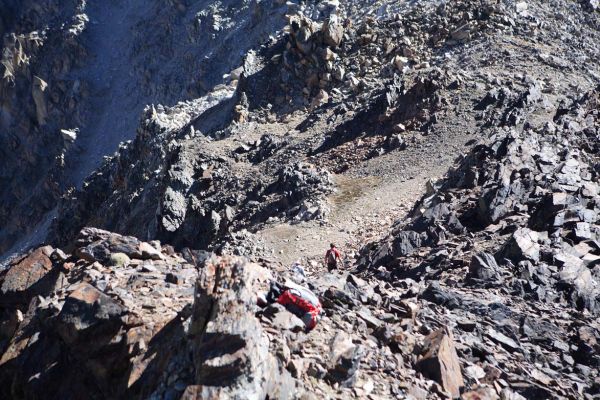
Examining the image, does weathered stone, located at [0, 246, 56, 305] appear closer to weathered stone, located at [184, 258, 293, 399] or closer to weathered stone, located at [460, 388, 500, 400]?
weathered stone, located at [184, 258, 293, 399]

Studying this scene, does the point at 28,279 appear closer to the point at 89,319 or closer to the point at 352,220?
the point at 89,319

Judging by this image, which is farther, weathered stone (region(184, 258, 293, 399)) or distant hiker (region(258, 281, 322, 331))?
distant hiker (region(258, 281, 322, 331))

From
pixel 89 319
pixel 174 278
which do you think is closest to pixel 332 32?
pixel 174 278

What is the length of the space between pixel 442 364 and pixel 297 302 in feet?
8.39

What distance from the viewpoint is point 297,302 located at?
10578 millimetres

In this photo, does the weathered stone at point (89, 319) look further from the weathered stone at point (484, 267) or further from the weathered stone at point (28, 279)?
the weathered stone at point (484, 267)

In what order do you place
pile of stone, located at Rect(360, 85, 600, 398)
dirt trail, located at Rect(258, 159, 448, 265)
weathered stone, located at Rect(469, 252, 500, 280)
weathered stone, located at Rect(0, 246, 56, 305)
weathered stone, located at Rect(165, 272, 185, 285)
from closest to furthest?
1. weathered stone, located at Rect(165, 272, 185, 285)
2. pile of stone, located at Rect(360, 85, 600, 398)
3. weathered stone, located at Rect(0, 246, 56, 305)
4. weathered stone, located at Rect(469, 252, 500, 280)
5. dirt trail, located at Rect(258, 159, 448, 265)

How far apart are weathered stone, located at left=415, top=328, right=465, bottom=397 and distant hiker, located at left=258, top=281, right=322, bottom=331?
1914 mm

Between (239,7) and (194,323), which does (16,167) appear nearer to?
(239,7)

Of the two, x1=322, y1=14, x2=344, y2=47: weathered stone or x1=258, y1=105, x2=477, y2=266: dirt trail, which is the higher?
x1=322, y1=14, x2=344, y2=47: weathered stone

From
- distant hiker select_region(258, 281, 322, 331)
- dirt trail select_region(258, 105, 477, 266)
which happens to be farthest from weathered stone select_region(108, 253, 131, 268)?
dirt trail select_region(258, 105, 477, 266)

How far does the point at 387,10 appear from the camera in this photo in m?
43.2

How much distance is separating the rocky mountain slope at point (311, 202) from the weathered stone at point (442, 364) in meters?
0.05

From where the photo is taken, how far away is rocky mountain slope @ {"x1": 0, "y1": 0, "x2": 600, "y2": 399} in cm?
1031
